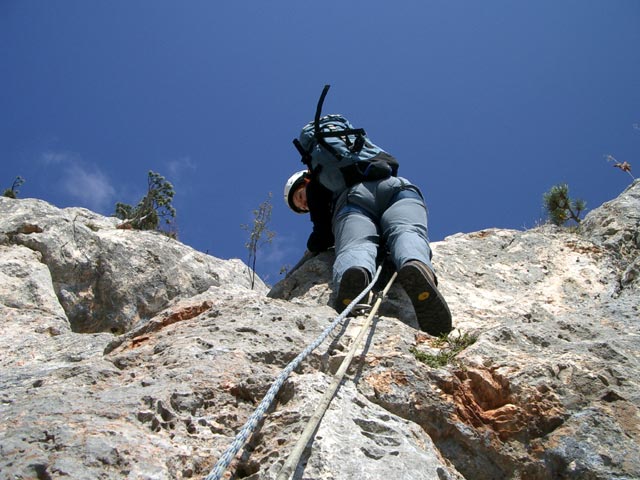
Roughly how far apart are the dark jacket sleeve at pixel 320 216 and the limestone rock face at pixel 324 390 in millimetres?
1290

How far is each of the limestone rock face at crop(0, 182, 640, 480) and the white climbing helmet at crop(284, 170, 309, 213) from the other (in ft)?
7.45

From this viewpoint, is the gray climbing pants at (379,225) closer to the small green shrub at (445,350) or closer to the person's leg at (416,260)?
the person's leg at (416,260)

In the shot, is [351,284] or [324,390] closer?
[324,390]

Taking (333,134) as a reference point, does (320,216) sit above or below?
below

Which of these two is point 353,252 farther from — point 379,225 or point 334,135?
point 334,135

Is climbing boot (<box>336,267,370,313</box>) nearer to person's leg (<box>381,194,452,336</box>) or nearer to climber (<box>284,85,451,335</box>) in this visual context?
climber (<box>284,85,451,335</box>)

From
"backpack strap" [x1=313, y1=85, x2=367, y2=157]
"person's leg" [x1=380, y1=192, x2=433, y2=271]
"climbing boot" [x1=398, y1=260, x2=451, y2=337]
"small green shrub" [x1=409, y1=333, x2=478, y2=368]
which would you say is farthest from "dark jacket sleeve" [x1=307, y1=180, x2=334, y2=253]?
→ "small green shrub" [x1=409, y1=333, x2=478, y2=368]

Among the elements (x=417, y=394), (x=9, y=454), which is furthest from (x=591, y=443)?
(x=9, y=454)

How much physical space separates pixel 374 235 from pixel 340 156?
118 centimetres

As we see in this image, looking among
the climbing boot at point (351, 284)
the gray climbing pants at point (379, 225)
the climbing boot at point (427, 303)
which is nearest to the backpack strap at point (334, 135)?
the gray climbing pants at point (379, 225)

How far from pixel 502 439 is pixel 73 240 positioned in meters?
5.44

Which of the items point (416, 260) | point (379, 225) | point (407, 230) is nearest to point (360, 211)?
point (379, 225)

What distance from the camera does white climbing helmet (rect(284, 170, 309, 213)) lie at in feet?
20.8

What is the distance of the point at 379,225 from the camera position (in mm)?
5121
